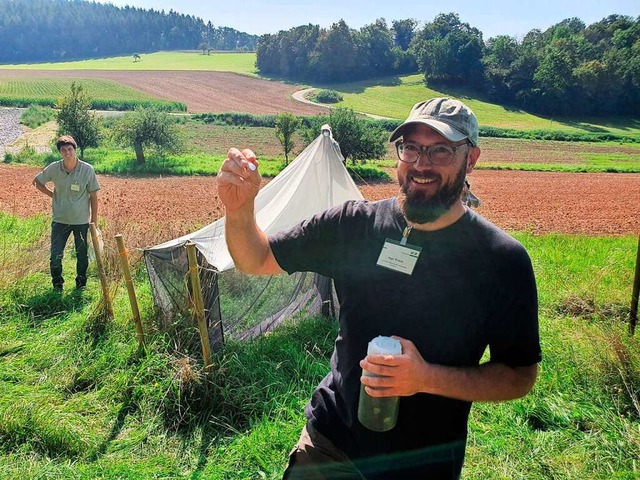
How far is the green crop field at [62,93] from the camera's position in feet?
150

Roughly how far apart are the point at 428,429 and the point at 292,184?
4.07 m

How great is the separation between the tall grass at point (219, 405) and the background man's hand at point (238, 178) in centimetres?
215

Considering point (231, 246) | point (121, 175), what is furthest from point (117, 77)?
point (231, 246)

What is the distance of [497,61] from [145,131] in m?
53.1

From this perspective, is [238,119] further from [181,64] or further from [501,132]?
[181,64]

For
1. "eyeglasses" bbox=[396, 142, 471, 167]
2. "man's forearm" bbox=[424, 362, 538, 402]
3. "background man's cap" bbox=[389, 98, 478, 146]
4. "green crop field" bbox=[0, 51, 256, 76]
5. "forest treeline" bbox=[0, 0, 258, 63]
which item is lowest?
"man's forearm" bbox=[424, 362, 538, 402]

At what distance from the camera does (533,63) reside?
197 ft

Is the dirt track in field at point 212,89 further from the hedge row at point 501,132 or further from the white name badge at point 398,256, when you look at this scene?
the white name badge at point 398,256

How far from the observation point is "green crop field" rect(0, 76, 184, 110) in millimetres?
45656

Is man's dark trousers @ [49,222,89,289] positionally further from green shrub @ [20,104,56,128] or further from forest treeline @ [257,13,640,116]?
forest treeline @ [257,13,640,116]

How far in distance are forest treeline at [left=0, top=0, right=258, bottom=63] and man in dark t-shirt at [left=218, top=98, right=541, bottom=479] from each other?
124m

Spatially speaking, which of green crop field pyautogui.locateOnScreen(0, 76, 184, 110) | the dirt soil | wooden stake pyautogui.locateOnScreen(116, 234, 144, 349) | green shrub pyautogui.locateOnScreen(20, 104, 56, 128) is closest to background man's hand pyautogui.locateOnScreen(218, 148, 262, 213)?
wooden stake pyautogui.locateOnScreen(116, 234, 144, 349)

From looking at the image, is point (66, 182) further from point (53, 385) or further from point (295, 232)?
point (295, 232)

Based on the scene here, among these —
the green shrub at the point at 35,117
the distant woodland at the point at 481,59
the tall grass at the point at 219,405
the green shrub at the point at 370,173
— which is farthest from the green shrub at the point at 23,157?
the distant woodland at the point at 481,59
